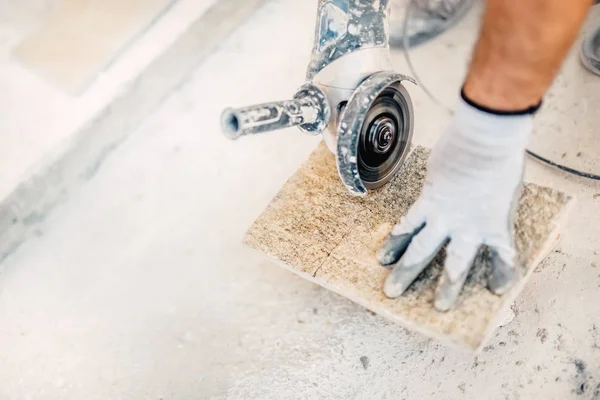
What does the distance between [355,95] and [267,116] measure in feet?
0.89

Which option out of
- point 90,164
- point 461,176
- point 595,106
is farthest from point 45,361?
point 595,106

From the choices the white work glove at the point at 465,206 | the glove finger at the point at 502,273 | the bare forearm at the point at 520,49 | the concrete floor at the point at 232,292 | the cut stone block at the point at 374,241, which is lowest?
the concrete floor at the point at 232,292

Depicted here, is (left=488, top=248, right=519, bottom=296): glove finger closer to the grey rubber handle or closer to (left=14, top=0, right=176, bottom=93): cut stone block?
the grey rubber handle

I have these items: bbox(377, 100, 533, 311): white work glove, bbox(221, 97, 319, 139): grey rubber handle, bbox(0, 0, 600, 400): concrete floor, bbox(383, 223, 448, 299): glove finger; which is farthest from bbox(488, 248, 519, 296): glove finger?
bbox(221, 97, 319, 139): grey rubber handle

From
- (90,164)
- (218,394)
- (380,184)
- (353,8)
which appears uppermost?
(353,8)

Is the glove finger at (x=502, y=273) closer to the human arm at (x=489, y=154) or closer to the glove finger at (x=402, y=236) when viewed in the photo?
the human arm at (x=489, y=154)

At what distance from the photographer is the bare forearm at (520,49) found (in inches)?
39.4

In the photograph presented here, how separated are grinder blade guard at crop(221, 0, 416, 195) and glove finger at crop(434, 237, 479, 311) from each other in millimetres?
310

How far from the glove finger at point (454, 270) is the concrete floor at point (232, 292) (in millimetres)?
376

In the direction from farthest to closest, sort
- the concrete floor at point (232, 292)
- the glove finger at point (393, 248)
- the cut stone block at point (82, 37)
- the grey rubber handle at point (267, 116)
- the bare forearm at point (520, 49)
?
the cut stone block at point (82, 37) < the concrete floor at point (232, 292) < the glove finger at point (393, 248) < the grey rubber handle at point (267, 116) < the bare forearm at point (520, 49)

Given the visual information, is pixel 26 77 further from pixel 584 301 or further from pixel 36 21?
pixel 584 301

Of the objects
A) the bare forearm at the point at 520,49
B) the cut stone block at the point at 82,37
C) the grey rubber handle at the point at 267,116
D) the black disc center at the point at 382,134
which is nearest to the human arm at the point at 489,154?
the bare forearm at the point at 520,49

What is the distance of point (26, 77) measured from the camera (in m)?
2.14

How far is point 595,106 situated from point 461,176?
3.65 feet
